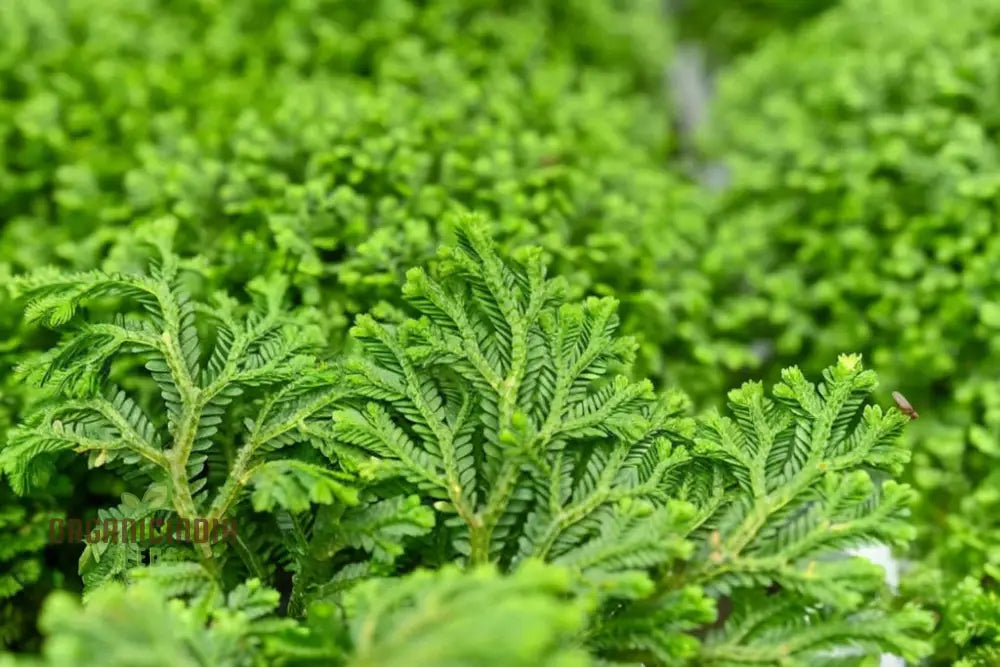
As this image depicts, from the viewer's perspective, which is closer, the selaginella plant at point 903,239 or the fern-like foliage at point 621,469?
the fern-like foliage at point 621,469

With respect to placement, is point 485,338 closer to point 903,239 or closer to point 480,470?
point 480,470

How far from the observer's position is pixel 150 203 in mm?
1323

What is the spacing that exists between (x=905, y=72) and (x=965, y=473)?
2.17ft

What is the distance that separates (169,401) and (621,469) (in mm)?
476

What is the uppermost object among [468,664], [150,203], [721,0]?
[721,0]

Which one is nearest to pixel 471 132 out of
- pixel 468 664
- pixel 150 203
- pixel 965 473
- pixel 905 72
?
pixel 150 203

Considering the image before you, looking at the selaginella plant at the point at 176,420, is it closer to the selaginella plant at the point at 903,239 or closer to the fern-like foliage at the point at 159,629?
Result: the fern-like foliage at the point at 159,629

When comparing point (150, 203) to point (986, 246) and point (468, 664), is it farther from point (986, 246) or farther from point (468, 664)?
point (986, 246)

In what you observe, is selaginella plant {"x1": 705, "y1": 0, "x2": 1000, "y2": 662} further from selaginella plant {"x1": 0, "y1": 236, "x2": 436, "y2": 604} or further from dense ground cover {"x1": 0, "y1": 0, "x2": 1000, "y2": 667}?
selaginella plant {"x1": 0, "y1": 236, "x2": 436, "y2": 604}

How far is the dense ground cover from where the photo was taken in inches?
33.6

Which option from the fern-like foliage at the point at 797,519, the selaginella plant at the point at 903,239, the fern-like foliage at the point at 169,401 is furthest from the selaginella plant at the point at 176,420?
the selaginella plant at the point at 903,239

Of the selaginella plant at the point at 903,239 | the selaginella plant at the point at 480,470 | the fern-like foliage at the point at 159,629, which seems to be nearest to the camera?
the fern-like foliage at the point at 159,629

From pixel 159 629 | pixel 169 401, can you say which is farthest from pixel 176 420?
pixel 159 629

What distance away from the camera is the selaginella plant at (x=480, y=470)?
0.84m
